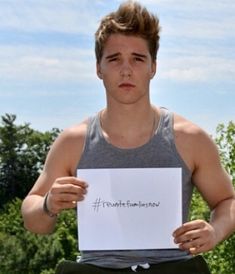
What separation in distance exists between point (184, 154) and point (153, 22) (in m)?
0.45

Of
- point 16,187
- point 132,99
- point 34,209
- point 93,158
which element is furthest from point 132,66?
point 16,187

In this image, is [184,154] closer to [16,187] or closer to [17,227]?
[17,227]

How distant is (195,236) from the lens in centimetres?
263

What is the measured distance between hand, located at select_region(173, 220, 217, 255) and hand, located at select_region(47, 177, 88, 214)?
0.32 meters

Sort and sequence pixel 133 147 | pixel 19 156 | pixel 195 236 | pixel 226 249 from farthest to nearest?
pixel 19 156 → pixel 226 249 → pixel 133 147 → pixel 195 236

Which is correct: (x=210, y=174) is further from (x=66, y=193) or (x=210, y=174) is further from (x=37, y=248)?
(x=37, y=248)

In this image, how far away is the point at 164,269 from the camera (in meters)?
2.77

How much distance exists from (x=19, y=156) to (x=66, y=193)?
217 feet

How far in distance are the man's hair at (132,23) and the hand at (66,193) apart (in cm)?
51

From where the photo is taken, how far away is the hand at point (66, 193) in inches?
105

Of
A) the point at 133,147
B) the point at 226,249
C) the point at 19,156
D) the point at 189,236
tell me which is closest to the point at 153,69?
the point at 133,147

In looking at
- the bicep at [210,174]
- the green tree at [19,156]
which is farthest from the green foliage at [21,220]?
the bicep at [210,174]

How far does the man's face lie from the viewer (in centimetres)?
283

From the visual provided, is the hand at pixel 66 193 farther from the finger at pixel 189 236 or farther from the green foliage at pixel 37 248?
the green foliage at pixel 37 248
